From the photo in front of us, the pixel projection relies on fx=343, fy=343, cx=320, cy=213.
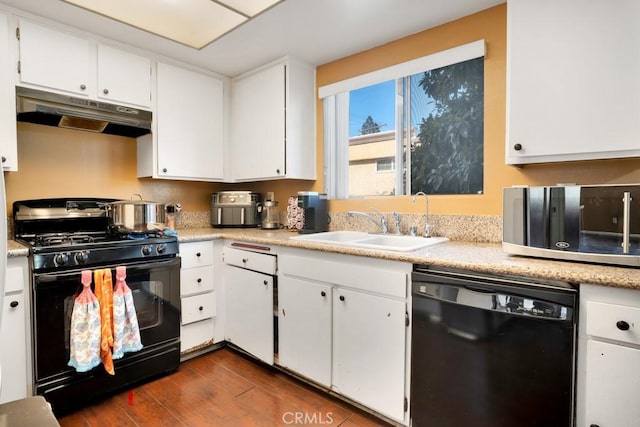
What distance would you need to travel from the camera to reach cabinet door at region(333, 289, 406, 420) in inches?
63.2

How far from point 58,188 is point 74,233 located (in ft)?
1.12

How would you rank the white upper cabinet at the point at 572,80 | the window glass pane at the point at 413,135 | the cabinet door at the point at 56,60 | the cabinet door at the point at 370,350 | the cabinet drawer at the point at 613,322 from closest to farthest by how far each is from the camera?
1. the cabinet drawer at the point at 613,322
2. the white upper cabinet at the point at 572,80
3. the cabinet door at the point at 370,350
4. the cabinet door at the point at 56,60
5. the window glass pane at the point at 413,135

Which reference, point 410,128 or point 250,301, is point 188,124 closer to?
point 250,301

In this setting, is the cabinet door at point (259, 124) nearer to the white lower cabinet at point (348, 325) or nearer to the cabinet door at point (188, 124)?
the cabinet door at point (188, 124)

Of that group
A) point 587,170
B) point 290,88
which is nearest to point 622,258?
point 587,170

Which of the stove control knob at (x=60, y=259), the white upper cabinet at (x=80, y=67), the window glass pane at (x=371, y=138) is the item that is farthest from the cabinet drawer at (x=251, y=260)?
the white upper cabinet at (x=80, y=67)

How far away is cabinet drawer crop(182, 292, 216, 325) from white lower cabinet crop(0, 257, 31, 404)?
0.82 m

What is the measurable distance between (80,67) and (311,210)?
1736 millimetres

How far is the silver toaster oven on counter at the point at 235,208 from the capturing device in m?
2.94

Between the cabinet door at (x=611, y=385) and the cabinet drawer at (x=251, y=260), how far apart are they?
157 cm

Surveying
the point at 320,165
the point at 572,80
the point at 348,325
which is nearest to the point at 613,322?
the point at 572,80

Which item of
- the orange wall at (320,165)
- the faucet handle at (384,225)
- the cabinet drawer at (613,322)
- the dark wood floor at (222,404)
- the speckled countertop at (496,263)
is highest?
the orange wall at (320,165)

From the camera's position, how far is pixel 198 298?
7.90 feet

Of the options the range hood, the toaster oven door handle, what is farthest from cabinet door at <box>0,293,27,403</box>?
the toaster oven door handle
